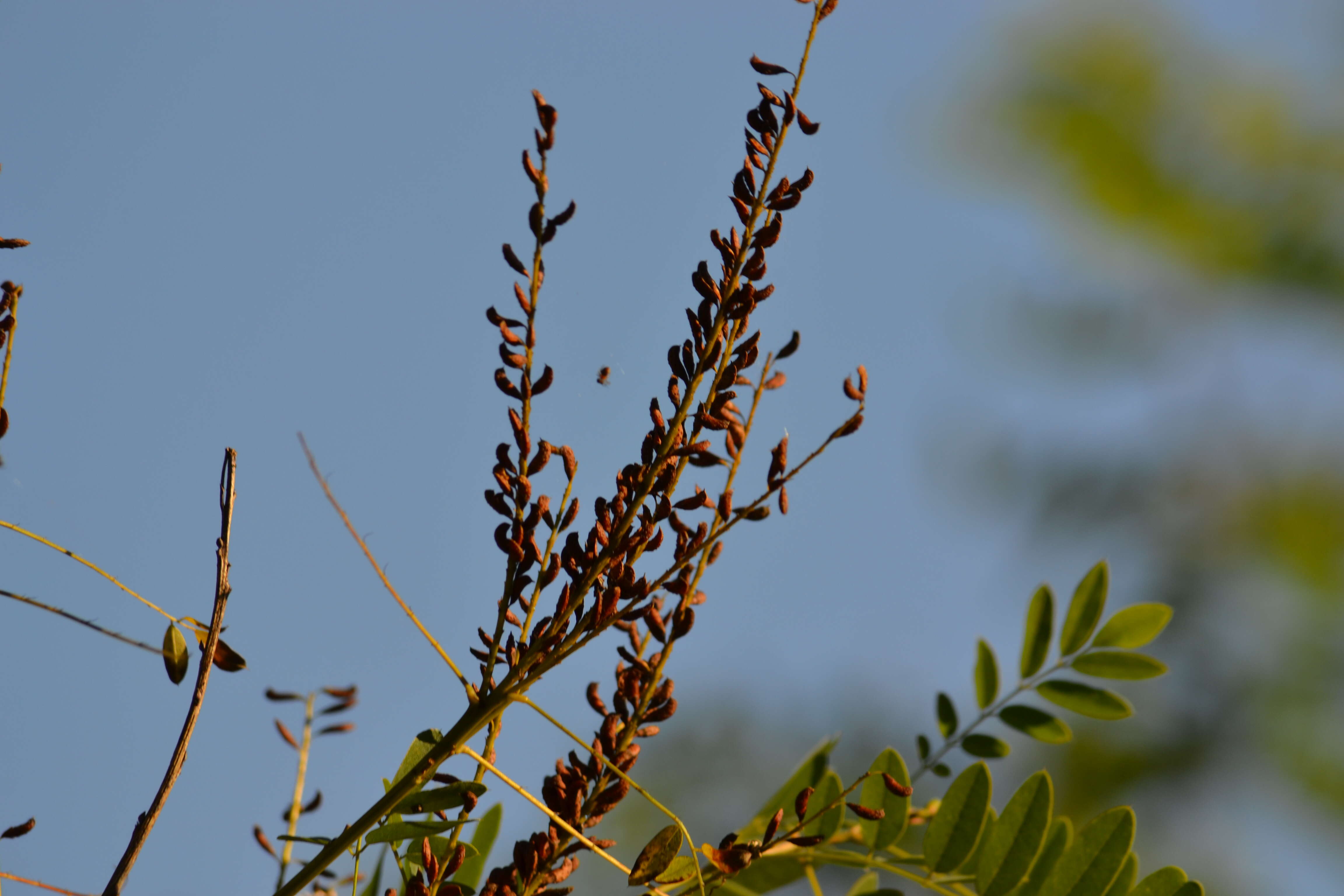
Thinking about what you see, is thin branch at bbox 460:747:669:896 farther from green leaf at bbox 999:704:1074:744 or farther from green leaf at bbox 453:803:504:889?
green leaf at bbox 999:704:1074:744

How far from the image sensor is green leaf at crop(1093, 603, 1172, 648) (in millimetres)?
985

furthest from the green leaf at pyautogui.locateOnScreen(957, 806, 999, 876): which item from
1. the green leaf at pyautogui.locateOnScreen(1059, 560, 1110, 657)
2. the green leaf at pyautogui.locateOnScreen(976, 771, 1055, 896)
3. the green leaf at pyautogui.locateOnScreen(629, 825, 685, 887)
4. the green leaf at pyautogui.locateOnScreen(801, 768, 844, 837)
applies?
the green leaf at pyautogui.locateOnScreen(629, 825, 685, 887)

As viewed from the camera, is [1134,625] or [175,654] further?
[1134,625]

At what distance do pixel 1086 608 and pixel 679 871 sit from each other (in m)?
0.54

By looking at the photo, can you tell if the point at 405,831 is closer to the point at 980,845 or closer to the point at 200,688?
the point at 200,688

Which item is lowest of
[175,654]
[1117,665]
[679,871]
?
[679,871]

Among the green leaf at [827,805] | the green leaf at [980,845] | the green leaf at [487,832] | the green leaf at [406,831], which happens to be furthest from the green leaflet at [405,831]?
the green leaf at [980,845]

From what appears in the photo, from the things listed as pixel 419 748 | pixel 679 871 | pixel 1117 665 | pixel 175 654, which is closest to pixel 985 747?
pixel 1117 665

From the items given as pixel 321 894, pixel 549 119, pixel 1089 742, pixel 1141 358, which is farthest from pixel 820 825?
pixel 1141 358

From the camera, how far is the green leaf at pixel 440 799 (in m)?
0.59

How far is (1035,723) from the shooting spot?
94cm

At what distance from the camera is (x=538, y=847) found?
0.62 meters

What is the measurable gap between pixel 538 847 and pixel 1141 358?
20.9 feet

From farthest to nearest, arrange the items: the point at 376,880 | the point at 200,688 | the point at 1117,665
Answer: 1. the point at 1117,665
2. the point at 376,880
3. the point at 200,688
